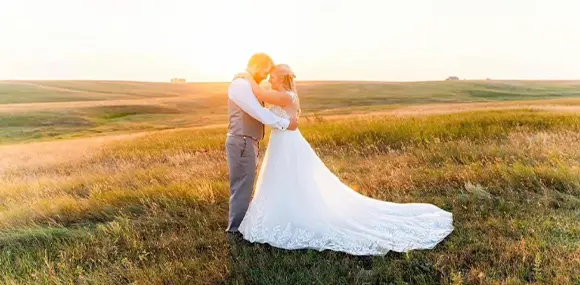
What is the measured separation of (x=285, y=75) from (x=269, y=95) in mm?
388

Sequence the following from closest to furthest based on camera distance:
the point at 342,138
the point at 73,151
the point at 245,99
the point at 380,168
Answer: the point at 245,99, the point at 380,168, the point at 342,138, the point at 73,151

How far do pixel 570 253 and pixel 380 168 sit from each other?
459 centimetres

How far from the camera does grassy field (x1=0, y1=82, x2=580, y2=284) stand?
4.85 meters

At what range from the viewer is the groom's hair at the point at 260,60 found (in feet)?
19.7

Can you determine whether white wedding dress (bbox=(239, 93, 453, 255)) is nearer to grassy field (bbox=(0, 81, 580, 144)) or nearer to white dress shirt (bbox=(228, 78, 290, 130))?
white dress shirt (bbox=(228, 78, 290, 130))

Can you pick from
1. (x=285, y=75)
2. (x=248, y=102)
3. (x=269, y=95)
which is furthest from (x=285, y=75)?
(x=248, y=102)

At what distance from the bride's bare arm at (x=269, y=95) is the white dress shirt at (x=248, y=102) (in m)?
0.08

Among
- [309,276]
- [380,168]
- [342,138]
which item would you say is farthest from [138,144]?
[309,276]

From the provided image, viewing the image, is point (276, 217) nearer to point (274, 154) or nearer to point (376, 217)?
point (274, 154)

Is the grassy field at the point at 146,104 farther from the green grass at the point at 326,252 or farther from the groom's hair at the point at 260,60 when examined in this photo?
A: the groom's hair at the point at 260,60

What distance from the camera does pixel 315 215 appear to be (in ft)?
19.3

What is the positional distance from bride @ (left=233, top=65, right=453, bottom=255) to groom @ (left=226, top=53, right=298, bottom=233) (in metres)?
0.15

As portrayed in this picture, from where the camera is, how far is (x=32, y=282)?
5.01 m

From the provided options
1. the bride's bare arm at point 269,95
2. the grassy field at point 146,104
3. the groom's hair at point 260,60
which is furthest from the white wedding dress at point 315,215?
the grassy field at point 146,104
